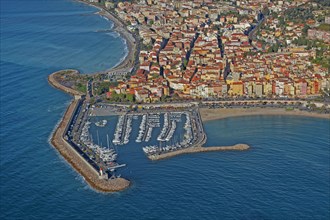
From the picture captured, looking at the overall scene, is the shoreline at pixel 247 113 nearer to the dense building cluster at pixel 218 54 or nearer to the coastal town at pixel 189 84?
the coastal town at pixel 189 84

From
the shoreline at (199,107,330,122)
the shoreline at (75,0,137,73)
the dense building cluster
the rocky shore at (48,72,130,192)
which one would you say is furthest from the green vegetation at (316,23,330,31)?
the rocky shore at (48,72,130,192)

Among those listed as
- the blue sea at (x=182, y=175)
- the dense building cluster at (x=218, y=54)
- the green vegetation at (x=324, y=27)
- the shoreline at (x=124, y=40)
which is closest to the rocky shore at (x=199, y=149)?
the blue sea at (x=182, y=175)

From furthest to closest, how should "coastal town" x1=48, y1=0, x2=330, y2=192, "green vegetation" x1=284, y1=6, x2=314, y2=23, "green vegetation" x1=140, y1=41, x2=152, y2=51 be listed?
"green vegetation" x1=284, y1=6, x2=314, y2=23, "green vegetation" x1=140, y1=41, x2=152, y2=51, "coastal town" x1=48, y1=0, x2=330, y2=192

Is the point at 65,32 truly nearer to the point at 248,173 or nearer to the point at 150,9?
the point at 150,9

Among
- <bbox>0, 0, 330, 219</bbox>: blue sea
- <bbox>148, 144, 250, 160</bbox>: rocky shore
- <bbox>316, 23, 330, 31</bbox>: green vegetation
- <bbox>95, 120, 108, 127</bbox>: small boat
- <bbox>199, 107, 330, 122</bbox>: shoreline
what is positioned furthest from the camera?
<bbox>316, 23, 330, 31</bbox>: green vegetation

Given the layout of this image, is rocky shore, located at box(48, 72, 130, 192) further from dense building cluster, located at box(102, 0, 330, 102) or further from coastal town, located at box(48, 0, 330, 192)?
dense building cluster, located at box(102, 0, 330, 102)

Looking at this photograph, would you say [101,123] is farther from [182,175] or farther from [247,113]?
[247,113]
